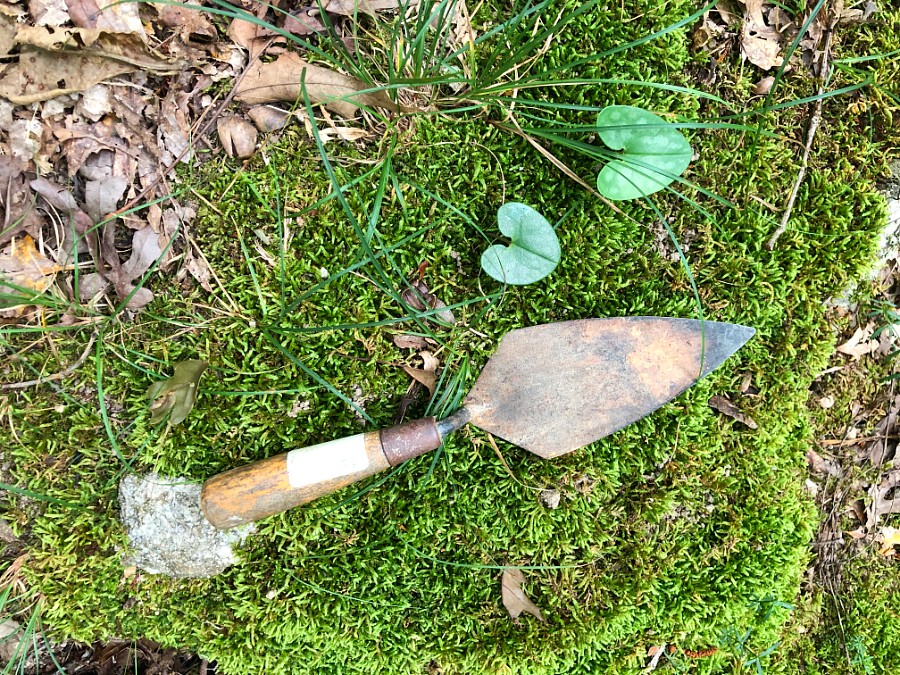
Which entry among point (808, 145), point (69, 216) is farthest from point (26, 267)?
point (808, 145)

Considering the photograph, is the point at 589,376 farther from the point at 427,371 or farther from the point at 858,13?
the point at 858,13

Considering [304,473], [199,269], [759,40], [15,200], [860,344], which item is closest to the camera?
[304,473]

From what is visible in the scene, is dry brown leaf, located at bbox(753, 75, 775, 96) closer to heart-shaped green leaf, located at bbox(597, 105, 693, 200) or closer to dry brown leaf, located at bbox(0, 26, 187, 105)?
heart-shaped green leaf, located at bbox(597, 105, 693, 200)

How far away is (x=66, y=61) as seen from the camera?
5.99ft

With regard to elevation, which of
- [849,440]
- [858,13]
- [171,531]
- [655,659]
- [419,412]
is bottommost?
[655,659]

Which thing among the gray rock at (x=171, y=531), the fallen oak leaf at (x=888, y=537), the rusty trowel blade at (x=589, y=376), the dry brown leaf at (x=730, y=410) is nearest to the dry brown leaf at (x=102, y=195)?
the gray rock at (x=171, y=531)

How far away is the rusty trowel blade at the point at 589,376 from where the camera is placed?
198 cm

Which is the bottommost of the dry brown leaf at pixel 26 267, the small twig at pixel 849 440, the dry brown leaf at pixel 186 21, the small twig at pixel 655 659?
the small twig at pixel 655 659

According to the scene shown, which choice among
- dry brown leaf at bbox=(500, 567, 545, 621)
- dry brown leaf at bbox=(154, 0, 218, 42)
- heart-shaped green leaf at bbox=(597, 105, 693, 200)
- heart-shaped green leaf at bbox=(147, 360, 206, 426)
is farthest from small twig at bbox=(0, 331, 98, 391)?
heart-shaped green leaf at bbox=(597, 105, 693, 200)

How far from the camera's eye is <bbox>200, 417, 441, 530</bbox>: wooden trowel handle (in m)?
1.74

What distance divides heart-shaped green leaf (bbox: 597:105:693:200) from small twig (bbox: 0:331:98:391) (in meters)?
1.89

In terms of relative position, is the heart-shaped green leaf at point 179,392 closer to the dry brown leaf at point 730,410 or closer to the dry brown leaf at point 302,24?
the dry brown leaf at point 302,24

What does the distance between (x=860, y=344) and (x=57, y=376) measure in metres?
3.14

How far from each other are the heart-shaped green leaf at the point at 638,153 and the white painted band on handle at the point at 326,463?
1.24m
